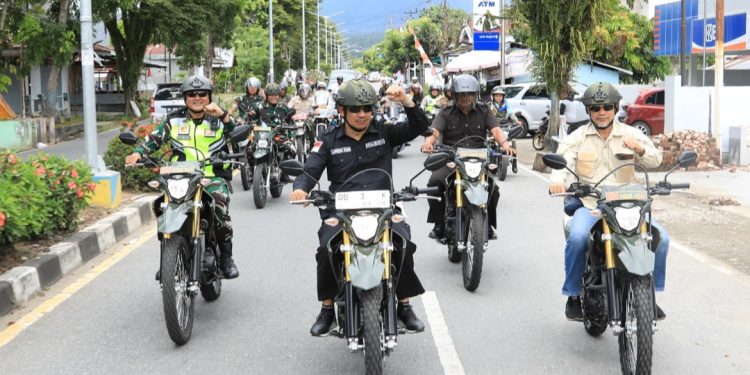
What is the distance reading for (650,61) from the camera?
1499 inches

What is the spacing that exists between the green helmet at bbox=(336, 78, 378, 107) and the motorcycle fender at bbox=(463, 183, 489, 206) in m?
2.23

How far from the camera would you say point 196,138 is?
21.9 feet

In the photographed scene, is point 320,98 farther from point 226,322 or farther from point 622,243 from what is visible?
point 622,243

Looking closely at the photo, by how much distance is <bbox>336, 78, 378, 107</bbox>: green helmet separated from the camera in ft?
16.2

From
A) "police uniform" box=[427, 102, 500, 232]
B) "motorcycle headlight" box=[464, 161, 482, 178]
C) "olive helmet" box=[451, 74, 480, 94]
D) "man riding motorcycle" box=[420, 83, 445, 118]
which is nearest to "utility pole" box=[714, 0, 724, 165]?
"man riding motorcycle" box=[420, 83, 445, 118]

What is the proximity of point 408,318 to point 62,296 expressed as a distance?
3318 millimetres

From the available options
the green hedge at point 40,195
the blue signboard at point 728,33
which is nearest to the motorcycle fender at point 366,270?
the green hedge at point 40,195

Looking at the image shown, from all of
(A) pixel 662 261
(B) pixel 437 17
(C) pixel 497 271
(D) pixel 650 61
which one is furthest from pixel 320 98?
(B) pixel 437 17

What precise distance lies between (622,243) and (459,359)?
124cm

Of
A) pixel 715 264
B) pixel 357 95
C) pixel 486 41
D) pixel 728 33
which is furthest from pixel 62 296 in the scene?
pixel 486 41

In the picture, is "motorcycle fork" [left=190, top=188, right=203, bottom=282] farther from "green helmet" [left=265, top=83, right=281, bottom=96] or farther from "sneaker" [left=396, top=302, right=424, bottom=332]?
"green helmet" [left=265, top=83, right=281, bottom=96]

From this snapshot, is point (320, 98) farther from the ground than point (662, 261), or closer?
farther from the ground

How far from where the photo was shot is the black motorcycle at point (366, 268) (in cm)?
448

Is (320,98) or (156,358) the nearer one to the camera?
(156,358)
